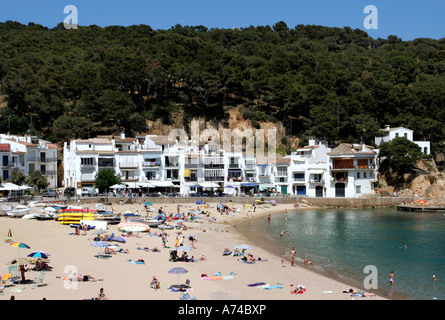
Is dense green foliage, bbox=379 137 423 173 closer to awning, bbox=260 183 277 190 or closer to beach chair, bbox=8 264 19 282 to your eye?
awning, bbox=260 183 277 190

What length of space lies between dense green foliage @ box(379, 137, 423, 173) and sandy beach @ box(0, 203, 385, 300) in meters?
38.5

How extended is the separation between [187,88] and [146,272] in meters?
61.9

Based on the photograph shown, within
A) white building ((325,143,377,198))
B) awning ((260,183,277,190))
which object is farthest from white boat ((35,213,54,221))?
Answer: white building ((325,143,377,198))

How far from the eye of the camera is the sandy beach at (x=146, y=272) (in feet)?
59.3

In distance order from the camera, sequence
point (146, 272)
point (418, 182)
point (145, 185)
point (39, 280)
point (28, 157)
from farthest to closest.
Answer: point (418, 182) → point (28, 157) → point (145, 185) → point (146, 272) → point (39, 280)

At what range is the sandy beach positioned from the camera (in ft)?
59.3

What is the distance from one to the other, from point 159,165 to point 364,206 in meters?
27.9

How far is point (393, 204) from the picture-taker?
60.9 metres

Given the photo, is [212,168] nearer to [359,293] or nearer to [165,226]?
[165,226]

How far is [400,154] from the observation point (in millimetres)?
64625

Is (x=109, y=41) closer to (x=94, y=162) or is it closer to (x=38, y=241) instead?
(x=94, y=162)

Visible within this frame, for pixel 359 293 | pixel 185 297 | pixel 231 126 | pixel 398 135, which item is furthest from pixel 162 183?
pixel 185 297
